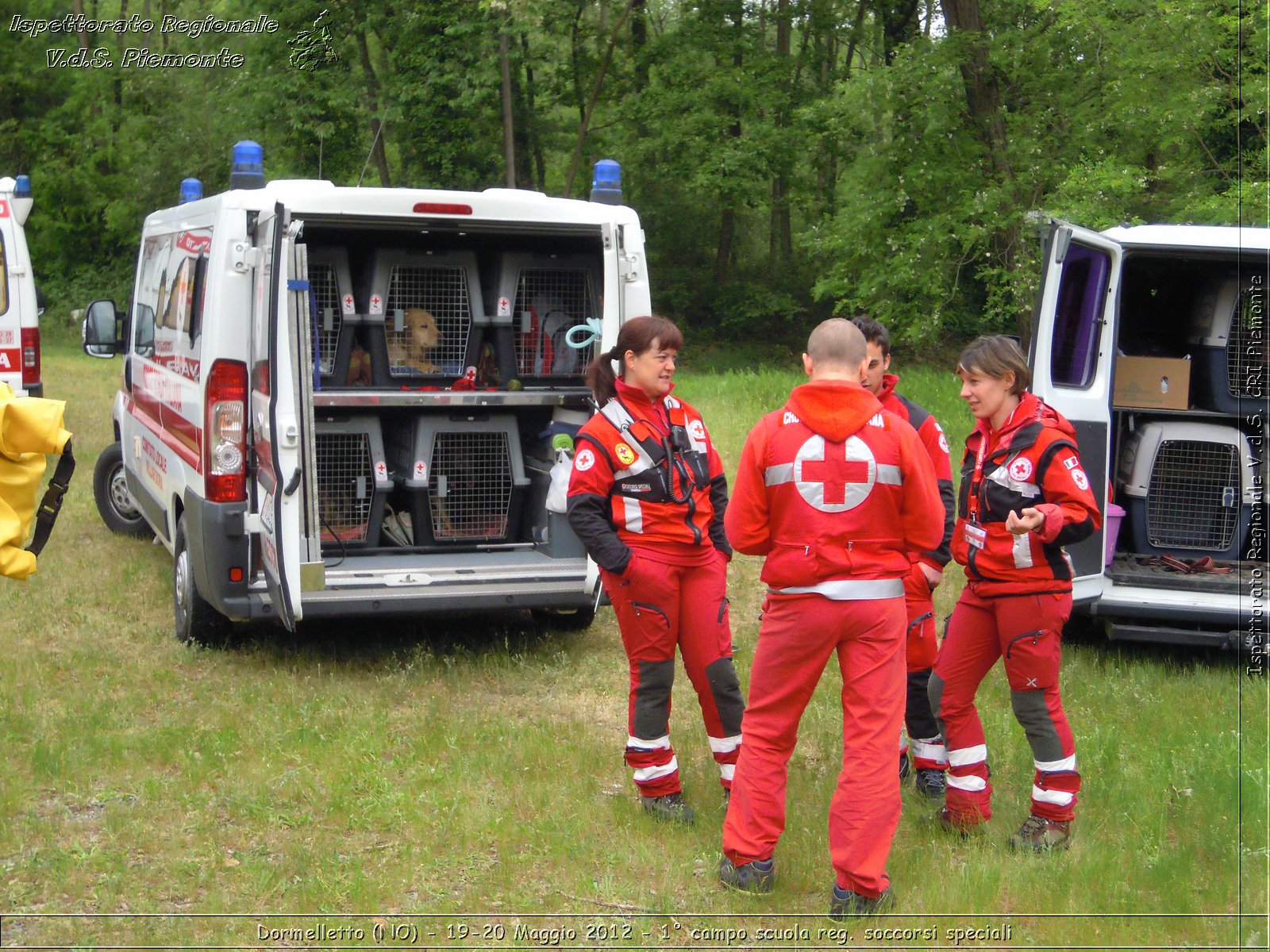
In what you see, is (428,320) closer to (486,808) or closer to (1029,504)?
(486,808)

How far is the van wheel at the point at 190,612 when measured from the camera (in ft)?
22.5

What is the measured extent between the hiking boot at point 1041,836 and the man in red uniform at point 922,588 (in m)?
0.42

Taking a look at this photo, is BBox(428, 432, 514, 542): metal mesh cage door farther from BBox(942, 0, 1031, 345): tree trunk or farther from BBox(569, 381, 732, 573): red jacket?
BBox(942, 0, 1031, 345): tree trunk

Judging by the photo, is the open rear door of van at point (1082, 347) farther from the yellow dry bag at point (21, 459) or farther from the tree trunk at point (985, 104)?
the tree trunk at point (985, 104)

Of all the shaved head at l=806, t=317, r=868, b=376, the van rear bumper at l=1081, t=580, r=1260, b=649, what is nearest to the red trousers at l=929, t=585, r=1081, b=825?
the shaved head at l=806, t=317, r=868, b=376

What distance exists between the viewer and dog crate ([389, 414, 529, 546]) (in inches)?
291

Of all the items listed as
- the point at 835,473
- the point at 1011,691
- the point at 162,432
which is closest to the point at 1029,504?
the point at 1011,691

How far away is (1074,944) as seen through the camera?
401 centimetres

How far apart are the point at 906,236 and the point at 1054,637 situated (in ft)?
37.8

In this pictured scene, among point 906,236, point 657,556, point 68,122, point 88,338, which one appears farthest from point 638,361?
point 68,122

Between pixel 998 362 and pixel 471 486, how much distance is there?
3.73 metres

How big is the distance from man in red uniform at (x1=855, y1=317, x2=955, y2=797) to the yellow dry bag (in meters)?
2.81

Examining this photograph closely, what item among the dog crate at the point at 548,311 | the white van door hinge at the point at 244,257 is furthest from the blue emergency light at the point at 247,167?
the dog crate at the point at 548,311

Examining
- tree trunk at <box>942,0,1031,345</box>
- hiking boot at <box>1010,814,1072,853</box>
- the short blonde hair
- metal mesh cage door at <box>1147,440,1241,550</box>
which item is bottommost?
hiking boot at <box>1010,814,1072,853</box>
